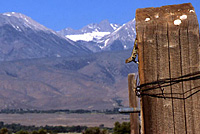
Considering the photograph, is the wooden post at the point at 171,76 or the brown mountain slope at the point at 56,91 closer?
the wooden post at the point at 171,76

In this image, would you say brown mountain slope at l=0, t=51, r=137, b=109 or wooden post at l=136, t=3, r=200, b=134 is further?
brown mountain slope at l=0, t=51, r=137, b=109

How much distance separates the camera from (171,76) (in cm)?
Result: 259

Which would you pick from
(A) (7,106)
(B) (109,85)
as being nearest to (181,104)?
(A) (7,106)

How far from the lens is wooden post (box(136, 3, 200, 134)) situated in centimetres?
257

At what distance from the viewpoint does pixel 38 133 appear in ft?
133

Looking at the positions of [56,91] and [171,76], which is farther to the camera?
[56,91]

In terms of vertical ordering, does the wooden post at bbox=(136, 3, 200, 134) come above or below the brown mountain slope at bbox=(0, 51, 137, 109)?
below

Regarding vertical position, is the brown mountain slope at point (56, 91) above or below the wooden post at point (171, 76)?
above

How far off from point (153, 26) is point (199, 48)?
0.30 meters

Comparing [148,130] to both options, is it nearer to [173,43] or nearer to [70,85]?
[173,43]

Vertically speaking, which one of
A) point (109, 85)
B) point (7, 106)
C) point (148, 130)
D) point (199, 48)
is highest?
point (109, 85)

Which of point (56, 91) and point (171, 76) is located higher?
point (56, 91)

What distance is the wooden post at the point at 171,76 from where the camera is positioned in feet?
8.44

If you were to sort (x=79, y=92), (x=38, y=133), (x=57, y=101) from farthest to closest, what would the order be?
(x=79, y=92)
(x=57, y=101)
(x=38, y=133)
